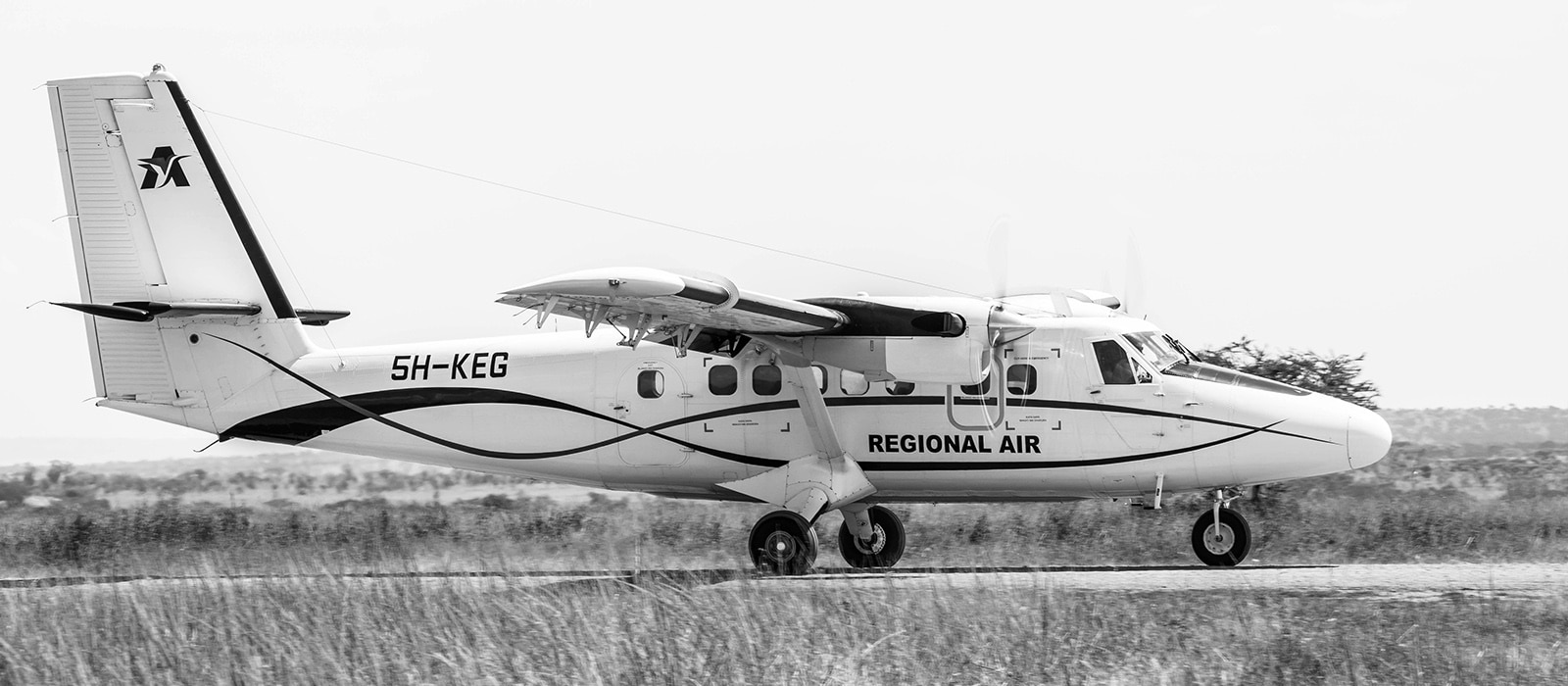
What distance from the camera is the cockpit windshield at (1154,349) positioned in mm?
13320

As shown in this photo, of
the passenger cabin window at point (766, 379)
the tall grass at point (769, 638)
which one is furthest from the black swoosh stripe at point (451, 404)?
the tall grass at point (769, 638)

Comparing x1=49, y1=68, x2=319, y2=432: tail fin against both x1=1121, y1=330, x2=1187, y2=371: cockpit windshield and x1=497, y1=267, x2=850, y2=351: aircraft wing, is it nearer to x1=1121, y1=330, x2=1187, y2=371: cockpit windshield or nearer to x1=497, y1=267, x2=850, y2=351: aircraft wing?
x1=497, y1=267, x2=850, y2=351: aircraft wing

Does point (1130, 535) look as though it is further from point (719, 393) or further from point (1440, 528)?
point (719, 393)

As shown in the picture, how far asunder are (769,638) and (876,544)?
5.79m

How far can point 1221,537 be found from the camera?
13281mm

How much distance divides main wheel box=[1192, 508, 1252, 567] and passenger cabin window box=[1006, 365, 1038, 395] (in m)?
1.95

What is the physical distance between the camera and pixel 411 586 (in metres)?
10.5

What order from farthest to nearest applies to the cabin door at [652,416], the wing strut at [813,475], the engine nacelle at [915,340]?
the cabin door at [652,416] < the wing strut at [813,475] < the engine nacelle at [915,340]

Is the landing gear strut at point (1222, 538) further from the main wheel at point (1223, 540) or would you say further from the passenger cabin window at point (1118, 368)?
the passenger cabin window at point (1118, 368)

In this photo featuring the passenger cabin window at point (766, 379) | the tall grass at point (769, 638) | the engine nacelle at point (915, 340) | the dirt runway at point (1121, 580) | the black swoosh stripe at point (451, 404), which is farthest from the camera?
the passenger cabin window at point (766, 379)

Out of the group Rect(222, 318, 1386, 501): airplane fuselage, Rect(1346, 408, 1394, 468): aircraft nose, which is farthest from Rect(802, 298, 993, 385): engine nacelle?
Rect(1346, 408, 1394, 468): aircraft nose

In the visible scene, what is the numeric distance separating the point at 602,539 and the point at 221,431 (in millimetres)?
4983

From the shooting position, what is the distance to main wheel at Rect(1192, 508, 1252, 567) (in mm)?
13227

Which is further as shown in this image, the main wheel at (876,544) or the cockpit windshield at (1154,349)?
the main wheel at (876,544)
